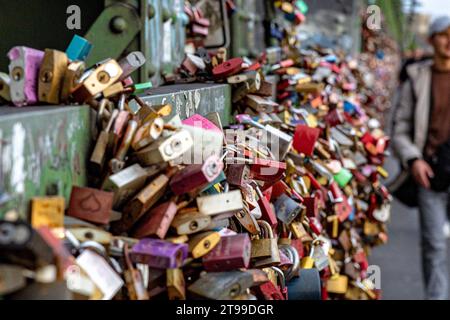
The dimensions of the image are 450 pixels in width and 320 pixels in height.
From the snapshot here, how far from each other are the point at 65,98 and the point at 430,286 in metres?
3.86

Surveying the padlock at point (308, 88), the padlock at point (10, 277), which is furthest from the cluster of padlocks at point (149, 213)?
the padlock at point (308, 88)

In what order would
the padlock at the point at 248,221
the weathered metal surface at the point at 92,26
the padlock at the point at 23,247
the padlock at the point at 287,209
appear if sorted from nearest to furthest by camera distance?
the padlock at the point at 23,247 → the padlock at the point at 248,221 → the padlock at the point at 287,209 → the weathered metal surface at the point at 92,26

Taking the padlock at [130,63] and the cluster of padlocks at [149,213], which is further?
the padlock at [130,63]

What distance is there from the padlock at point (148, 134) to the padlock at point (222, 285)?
35cm

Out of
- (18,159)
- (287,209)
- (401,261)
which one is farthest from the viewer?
(401,261)

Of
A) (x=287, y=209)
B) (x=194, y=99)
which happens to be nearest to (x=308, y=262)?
(x=287, y=209)

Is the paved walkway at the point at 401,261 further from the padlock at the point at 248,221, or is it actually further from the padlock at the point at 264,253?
the padlock at the point at 264,253

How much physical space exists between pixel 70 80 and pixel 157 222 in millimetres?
432

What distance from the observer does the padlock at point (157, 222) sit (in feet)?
6.77

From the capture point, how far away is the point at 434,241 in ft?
18.6

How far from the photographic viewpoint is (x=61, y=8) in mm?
3816

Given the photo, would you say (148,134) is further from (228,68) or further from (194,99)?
(228,68)
